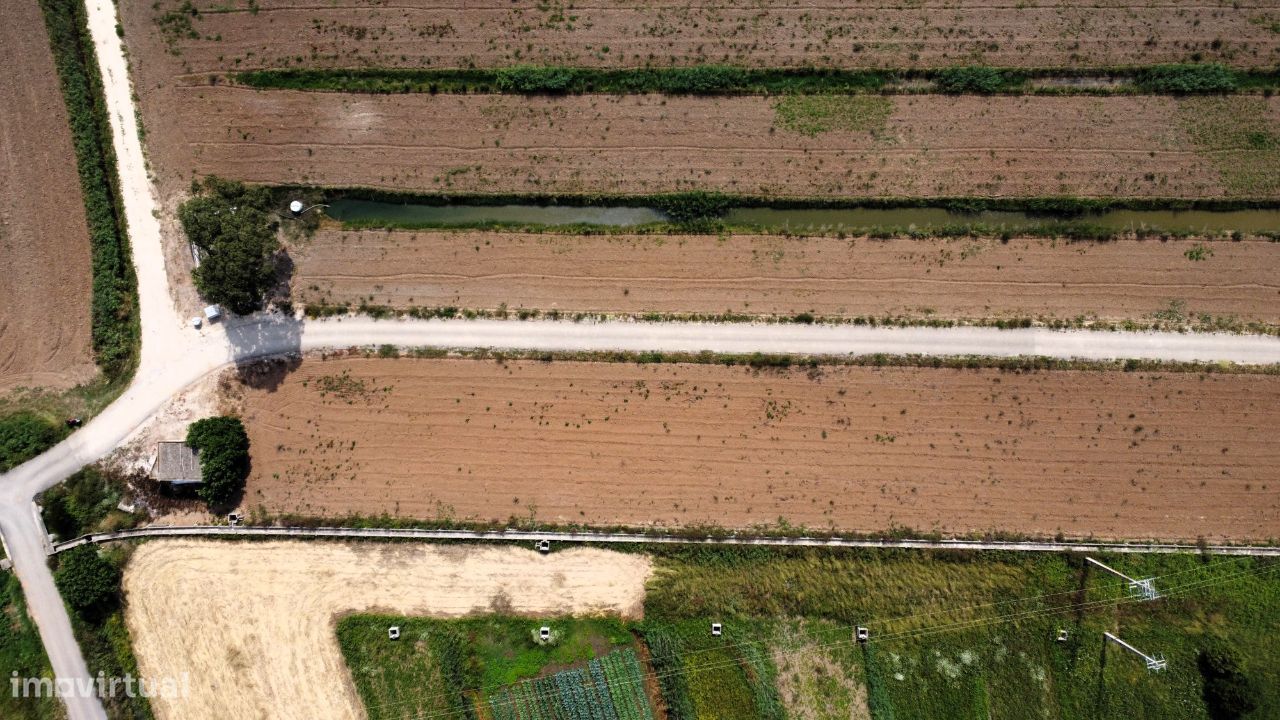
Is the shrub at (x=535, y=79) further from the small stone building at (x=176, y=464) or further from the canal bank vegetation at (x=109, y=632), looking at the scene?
the canal bank vegetation at (x=109, y=632)

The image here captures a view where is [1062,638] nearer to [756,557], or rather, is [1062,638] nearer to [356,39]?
[756,557]

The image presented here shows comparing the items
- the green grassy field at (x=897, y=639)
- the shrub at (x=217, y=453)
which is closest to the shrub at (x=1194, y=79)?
the green grassy field at (x=897, y=639)

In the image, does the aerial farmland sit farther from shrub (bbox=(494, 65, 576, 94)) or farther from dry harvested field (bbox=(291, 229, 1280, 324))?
shrub (bbox=(494, 65, 576, 94))

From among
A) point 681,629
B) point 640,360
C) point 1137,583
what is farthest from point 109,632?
point 1137,583

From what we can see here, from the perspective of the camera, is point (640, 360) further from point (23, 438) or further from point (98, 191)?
point (23, 438)

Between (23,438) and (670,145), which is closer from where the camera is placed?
(23,438)
